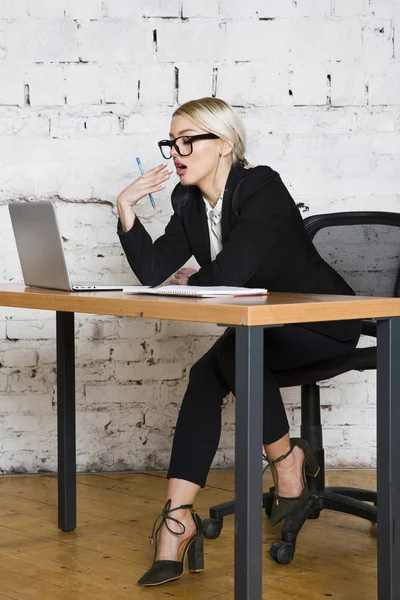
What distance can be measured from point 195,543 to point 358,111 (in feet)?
6.17

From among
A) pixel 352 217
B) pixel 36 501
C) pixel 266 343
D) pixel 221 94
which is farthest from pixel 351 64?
pixel 36 501

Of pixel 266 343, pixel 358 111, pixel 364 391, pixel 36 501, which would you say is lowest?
pixel 36 501

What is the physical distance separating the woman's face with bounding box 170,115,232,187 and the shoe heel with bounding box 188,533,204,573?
36.1 inches

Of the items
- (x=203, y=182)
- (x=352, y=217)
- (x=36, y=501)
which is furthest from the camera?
A: (x=36, y=501)

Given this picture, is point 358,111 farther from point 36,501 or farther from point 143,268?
point 36,501

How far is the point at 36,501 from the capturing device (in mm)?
2951

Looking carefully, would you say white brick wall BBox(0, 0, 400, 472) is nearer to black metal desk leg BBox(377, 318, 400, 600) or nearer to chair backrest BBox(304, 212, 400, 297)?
chair backrest BBox(304, 212, 400, 297)

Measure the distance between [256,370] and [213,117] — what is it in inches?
38.7

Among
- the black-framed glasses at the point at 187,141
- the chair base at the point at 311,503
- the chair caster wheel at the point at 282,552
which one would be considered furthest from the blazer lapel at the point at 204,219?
the chair caster wheel at the point at 282,552

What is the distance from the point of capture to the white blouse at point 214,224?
240 cm

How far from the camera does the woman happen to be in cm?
212

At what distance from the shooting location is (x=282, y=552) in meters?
2.27

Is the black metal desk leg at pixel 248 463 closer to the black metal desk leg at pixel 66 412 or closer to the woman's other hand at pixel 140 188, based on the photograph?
the woman's other hand at pixel 140 188

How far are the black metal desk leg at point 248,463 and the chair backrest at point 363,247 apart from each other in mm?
1105
